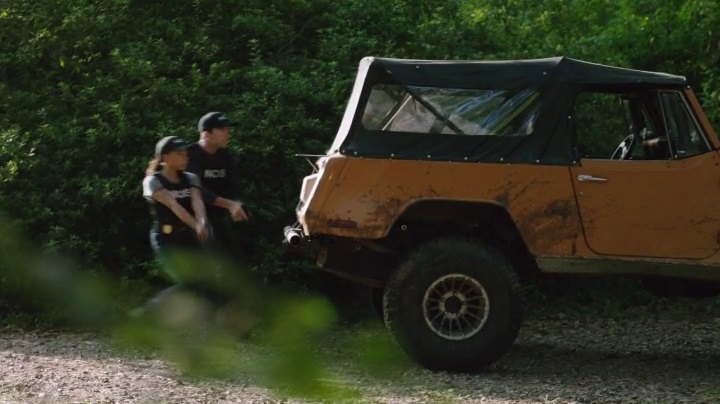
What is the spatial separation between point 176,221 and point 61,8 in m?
5.60

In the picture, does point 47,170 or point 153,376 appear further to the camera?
point 47,170

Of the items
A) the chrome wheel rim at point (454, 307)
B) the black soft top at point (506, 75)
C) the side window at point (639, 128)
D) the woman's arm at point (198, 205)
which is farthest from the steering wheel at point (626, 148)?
the woman's arm at point (198, 205)

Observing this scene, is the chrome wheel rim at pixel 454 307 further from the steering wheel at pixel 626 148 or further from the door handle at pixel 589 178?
the steering wheel at pixel 626 148

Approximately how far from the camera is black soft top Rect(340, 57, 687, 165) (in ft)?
24.6

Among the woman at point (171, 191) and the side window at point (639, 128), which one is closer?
the woman at point (171, 191)

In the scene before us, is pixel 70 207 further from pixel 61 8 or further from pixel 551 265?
pixel 551 265

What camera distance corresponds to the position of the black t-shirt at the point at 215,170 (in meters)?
8.05

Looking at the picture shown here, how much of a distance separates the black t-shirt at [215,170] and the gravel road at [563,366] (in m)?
1.49

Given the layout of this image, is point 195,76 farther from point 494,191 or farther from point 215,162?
point 494,191

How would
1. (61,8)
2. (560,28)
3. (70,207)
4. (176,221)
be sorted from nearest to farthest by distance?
(176,221), (70,207), (61,8), (560,28)

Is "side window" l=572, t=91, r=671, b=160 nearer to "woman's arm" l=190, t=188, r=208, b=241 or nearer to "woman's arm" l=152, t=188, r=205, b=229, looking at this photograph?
"woman's arm" l=190, t=188, r=208, b=241

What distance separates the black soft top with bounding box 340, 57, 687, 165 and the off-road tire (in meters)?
0.66

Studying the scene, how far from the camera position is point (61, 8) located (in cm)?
1152

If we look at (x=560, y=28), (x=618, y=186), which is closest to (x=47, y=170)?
(x=618, y=186)
